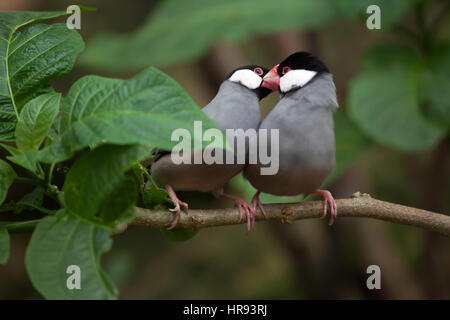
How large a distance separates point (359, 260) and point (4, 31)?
1571 mm

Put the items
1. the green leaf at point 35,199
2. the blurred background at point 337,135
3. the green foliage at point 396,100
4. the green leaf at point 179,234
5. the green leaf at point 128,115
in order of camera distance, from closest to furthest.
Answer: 1. the green leaf at point 128,115
2. the green leaf at point 35,199
3. the green leaf at point 179,234
4. the green foliage at point 396,100
5. the blurred background at point 337,135

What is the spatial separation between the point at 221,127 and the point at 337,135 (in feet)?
3.45

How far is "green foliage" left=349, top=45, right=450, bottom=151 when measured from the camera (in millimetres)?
1452

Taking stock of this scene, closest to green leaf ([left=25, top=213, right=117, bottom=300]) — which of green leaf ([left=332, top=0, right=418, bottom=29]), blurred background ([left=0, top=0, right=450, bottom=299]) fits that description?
blurred background ([left=0, top=0, right=450, bottom=299])

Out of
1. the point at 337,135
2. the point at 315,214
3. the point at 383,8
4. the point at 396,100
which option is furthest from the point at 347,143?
the point at 315,214

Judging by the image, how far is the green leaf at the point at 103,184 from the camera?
0.55 meters

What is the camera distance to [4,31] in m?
0.70

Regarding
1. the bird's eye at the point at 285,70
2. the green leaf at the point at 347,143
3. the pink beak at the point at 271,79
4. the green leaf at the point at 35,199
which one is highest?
the green leaf at the point at 347,143

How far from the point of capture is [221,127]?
0.70 m

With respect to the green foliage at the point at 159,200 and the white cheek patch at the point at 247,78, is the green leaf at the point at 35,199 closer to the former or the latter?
the green foliage at the point at 159,200

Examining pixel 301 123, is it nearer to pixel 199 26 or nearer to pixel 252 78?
pixel 252 78

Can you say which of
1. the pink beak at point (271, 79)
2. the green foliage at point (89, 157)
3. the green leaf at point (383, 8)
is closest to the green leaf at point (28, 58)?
the green foliage at point (89, 157)

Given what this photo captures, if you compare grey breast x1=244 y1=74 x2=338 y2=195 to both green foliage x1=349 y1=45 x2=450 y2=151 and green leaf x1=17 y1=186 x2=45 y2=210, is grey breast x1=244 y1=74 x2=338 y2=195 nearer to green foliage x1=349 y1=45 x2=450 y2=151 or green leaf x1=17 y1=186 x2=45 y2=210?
green leaf x1=17 y1=186 x2=45 y2=210

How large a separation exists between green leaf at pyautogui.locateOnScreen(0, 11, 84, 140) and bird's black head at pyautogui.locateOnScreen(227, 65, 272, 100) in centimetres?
21
